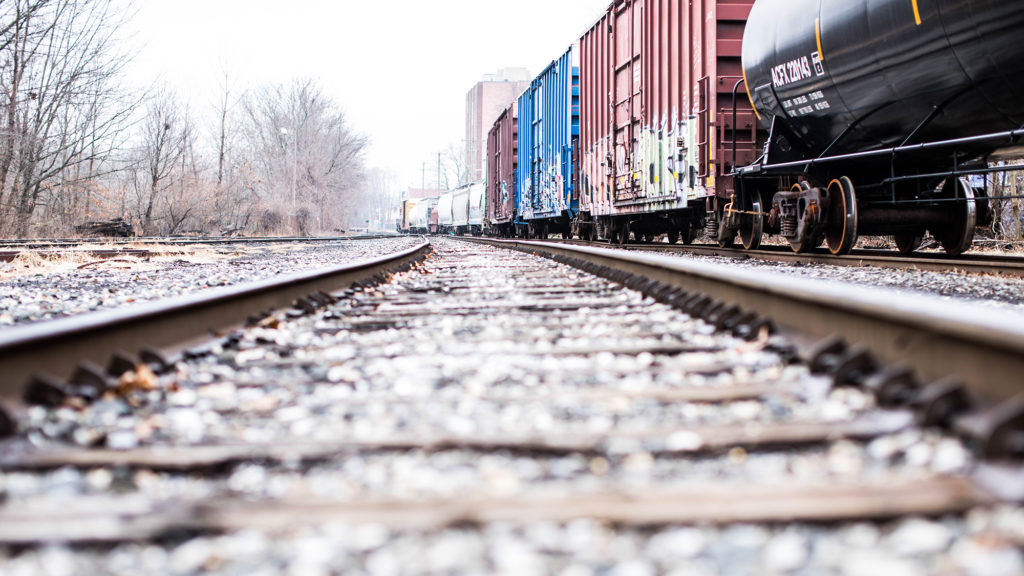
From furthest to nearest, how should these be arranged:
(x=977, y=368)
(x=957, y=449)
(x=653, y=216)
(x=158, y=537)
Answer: (x=653, y=216), (x=977, y=368), (x=957, y=449), (x=158, y=537)

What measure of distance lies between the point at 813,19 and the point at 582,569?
7556mm

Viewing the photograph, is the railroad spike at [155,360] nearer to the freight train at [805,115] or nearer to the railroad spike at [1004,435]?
the railroad spike at [1004,435]

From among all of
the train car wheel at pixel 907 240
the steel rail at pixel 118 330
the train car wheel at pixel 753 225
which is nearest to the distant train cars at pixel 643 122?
the train car wheel at pixel 753 225

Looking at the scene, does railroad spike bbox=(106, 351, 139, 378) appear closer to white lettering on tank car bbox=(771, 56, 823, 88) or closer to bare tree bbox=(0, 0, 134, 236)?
white lettering on tank car bbox=(771, 56, 823, 88)

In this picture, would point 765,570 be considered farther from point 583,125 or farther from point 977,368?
point 583,125

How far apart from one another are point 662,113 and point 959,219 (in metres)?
4.54

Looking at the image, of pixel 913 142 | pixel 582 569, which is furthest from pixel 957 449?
pixel 913 142

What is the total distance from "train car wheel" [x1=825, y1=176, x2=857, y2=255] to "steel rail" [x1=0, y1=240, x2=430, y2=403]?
6.35m

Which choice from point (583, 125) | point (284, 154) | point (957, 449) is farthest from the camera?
point (284, 154)

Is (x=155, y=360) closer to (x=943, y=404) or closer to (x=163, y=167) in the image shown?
(x=943, y=404)

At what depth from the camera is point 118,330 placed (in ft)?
8.49

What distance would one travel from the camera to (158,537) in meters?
1.25

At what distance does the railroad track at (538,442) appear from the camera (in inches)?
50.7

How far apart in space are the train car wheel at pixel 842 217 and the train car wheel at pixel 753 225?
1304 mm
